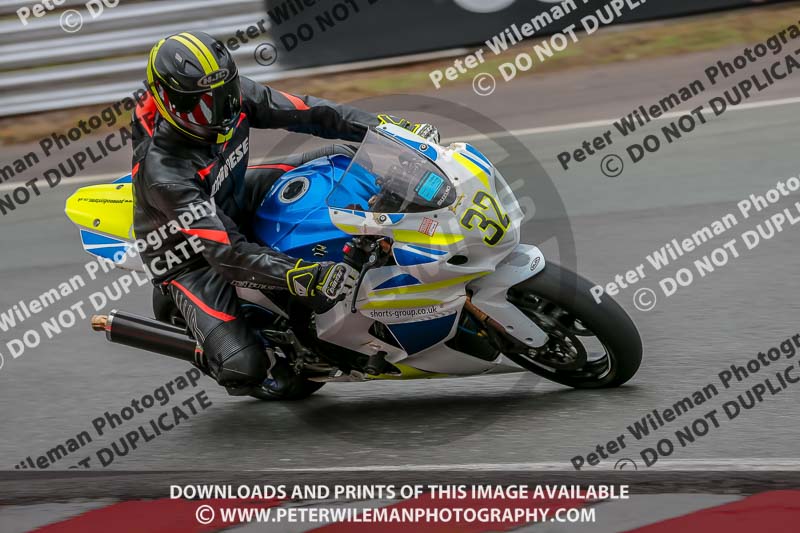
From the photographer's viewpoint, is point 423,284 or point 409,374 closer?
point 423,284

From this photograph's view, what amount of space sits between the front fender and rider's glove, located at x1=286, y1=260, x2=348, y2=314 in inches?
20.9

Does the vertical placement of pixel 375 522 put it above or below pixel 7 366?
below

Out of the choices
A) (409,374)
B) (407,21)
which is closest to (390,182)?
(409,374)

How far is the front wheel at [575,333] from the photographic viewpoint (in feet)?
14.6

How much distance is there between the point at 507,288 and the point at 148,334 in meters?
1.74

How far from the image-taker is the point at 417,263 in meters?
4.39

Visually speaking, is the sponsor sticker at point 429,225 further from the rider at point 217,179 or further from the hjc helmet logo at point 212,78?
the hjc helmet logo at point 212,78

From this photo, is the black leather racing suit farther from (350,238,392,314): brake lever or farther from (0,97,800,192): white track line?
(0,97,800,192): white track line

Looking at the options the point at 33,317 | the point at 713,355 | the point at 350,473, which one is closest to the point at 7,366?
the point at 33,317

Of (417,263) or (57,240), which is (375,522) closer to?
(417,263)

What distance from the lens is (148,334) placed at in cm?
515

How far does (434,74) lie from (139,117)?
5688 millimetres

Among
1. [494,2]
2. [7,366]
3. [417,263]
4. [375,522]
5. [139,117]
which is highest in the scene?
[494,2]

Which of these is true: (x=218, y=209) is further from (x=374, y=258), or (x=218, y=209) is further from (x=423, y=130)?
(x=423, y=130)
